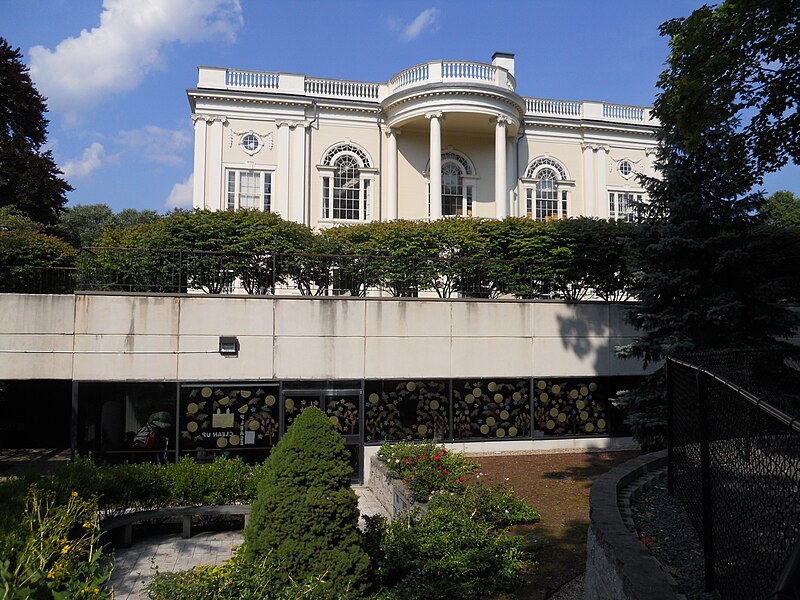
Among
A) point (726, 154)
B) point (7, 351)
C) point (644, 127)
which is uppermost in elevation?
point (644, 127)

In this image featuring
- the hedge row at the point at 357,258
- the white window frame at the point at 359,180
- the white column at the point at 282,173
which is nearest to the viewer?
the hedge row at the point at 357,258

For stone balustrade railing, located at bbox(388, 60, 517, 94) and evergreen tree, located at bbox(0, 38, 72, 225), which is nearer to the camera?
stone balustrade railing, located at bbox(388, 60, 517, 94)

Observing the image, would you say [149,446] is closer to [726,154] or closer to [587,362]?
[587,362]

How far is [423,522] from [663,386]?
23.8ft

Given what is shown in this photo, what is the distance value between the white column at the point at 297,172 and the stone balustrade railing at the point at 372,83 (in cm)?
178

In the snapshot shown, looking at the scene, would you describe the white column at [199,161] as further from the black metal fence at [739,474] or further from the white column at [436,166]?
the black metal fence at [739,474]

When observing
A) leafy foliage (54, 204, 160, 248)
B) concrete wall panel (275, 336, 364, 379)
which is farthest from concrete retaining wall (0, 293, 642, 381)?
leafy foliage (54, 204, 160, 248)

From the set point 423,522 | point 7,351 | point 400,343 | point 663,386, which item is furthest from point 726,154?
point 7,351

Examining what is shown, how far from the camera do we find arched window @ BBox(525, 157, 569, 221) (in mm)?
29859

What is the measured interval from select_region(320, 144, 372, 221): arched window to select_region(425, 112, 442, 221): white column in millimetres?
3315

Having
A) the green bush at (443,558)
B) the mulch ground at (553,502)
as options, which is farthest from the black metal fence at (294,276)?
the green bush at (443,558)

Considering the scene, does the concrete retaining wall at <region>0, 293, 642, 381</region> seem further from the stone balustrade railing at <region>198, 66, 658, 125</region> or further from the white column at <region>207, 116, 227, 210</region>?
the stone balustrade railing at <region>198, 66, 658, 125</region>

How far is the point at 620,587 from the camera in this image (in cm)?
495

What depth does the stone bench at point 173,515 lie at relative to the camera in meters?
10.0
